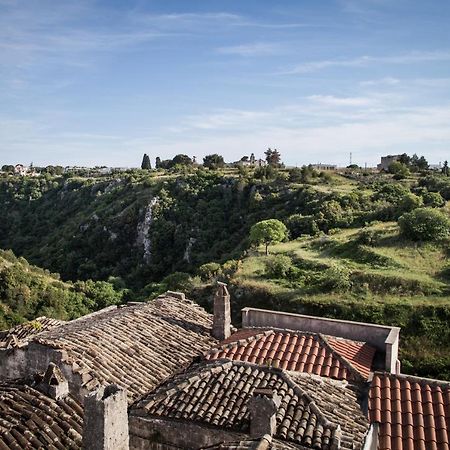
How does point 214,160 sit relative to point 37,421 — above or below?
above

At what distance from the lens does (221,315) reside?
1279 cm

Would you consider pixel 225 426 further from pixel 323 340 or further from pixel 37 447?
pixel 323 340

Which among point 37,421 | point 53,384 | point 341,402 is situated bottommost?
point 37,421

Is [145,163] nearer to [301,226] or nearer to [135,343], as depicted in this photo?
[301,226]

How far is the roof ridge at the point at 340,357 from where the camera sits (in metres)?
10.0

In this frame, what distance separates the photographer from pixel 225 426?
813 cm

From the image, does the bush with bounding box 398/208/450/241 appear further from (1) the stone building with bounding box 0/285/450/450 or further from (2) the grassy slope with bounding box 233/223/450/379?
(1) the stone building with bounding box 0/285/450/450

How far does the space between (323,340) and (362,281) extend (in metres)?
14.7

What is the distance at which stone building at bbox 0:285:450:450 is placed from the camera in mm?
7500

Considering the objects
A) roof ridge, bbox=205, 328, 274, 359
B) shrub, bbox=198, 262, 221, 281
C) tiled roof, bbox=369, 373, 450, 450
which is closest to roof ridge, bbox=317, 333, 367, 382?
tiled roof, bbox=369, 373, 450, 450

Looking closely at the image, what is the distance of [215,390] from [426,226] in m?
24.9

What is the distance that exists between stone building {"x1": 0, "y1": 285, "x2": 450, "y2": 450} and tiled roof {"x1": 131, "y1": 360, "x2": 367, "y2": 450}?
0.02 m

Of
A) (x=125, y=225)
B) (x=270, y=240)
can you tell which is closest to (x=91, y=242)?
(x=125, y=225)

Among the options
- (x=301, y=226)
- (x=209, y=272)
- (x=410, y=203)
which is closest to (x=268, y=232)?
(x=209, y=272)
